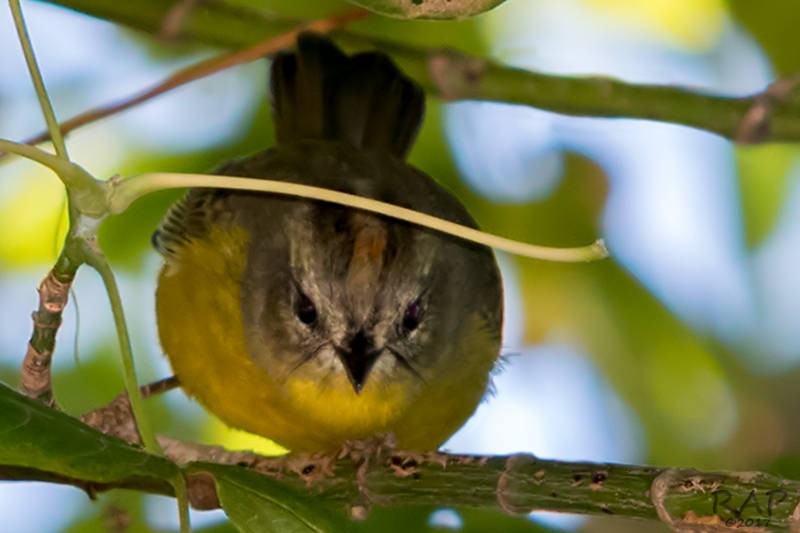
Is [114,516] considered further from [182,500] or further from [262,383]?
[182,500]

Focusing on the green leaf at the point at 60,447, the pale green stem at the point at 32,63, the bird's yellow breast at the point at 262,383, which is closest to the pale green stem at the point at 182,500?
the green leaf at the point at 60,447

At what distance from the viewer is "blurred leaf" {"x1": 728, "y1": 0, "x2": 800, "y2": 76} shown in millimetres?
3506

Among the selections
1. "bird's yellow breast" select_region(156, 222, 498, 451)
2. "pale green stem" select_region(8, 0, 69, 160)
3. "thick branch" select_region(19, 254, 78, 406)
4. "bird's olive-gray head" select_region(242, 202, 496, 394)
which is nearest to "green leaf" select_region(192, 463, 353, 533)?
"thick branch" select_region(19, 254, 78, 406)

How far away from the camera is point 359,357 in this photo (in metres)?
3.49

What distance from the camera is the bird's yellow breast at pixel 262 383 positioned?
3582 mm

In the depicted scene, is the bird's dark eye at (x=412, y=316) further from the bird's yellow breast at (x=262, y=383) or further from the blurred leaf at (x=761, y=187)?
→ the blurred leaf at (x=761, y=187)

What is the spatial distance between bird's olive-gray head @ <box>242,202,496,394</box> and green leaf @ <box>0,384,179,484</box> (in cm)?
159

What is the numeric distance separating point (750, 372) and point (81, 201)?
286 centimetres

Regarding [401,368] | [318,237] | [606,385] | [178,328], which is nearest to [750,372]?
[606,385]

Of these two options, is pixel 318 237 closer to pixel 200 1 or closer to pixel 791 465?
pixel 200 1

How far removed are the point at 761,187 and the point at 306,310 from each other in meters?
1.58

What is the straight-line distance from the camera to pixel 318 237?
3625mm

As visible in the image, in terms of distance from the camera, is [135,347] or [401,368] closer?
[401,368]

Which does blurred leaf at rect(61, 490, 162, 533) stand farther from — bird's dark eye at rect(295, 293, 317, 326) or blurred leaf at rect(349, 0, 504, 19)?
blurred leaf at rect(349, 0, 504, 19)
